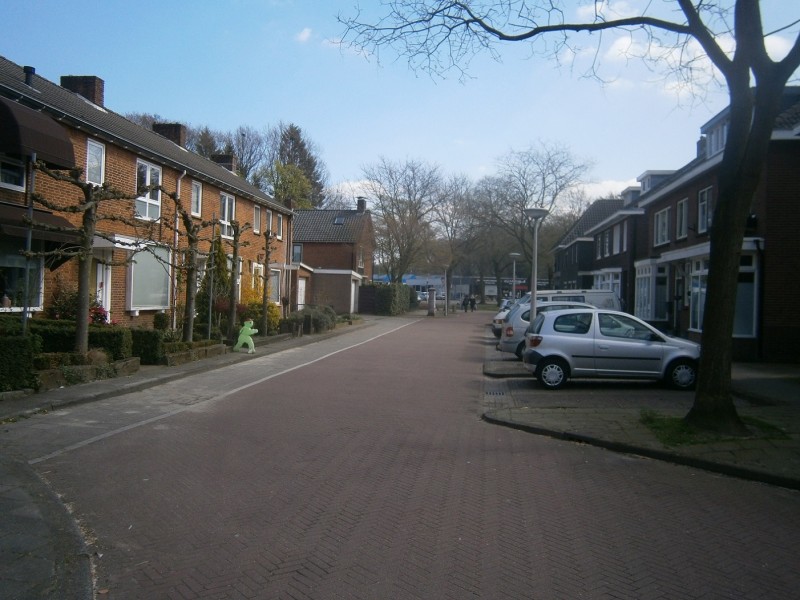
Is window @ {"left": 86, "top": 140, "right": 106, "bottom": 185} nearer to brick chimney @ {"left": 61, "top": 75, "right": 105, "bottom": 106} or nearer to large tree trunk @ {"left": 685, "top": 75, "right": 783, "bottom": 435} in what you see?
brick chimney @ {"left": 61, "top": 75, "right": 105, "bottom": 106}

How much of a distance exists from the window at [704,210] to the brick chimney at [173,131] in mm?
20657

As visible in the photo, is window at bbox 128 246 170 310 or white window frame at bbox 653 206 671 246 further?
white window frame at bbox 653 206 671 246

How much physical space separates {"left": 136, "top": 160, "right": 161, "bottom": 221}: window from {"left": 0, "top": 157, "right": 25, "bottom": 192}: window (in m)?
4.55

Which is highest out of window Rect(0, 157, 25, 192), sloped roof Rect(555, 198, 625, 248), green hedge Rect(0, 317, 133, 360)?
sloped roof Rect(555, 198, 625, 248)

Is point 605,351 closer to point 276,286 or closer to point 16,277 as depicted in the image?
point 16,277

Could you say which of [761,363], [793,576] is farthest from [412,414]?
[761,363]

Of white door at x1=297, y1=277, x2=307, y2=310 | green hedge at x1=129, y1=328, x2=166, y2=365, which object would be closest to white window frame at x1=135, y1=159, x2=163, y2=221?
green hedge at x1=129, y1=328, x2=166, y2=365

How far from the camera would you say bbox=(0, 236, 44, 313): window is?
49.5 ft

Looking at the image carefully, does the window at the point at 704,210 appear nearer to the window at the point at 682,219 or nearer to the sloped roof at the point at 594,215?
the window at the point at 682,219

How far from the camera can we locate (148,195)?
21344mm

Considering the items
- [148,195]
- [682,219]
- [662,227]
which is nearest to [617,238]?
[662,227]

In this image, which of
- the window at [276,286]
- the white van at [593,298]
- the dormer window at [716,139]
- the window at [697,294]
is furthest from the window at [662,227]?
the window at [276,286]

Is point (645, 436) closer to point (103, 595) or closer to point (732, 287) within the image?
point (732, 287)

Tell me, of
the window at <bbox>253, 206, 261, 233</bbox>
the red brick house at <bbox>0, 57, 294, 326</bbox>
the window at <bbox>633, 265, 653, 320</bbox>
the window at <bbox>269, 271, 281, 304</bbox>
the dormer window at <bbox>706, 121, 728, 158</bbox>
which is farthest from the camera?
the window at <bbox>269, 271, 281, 304</bbox>
